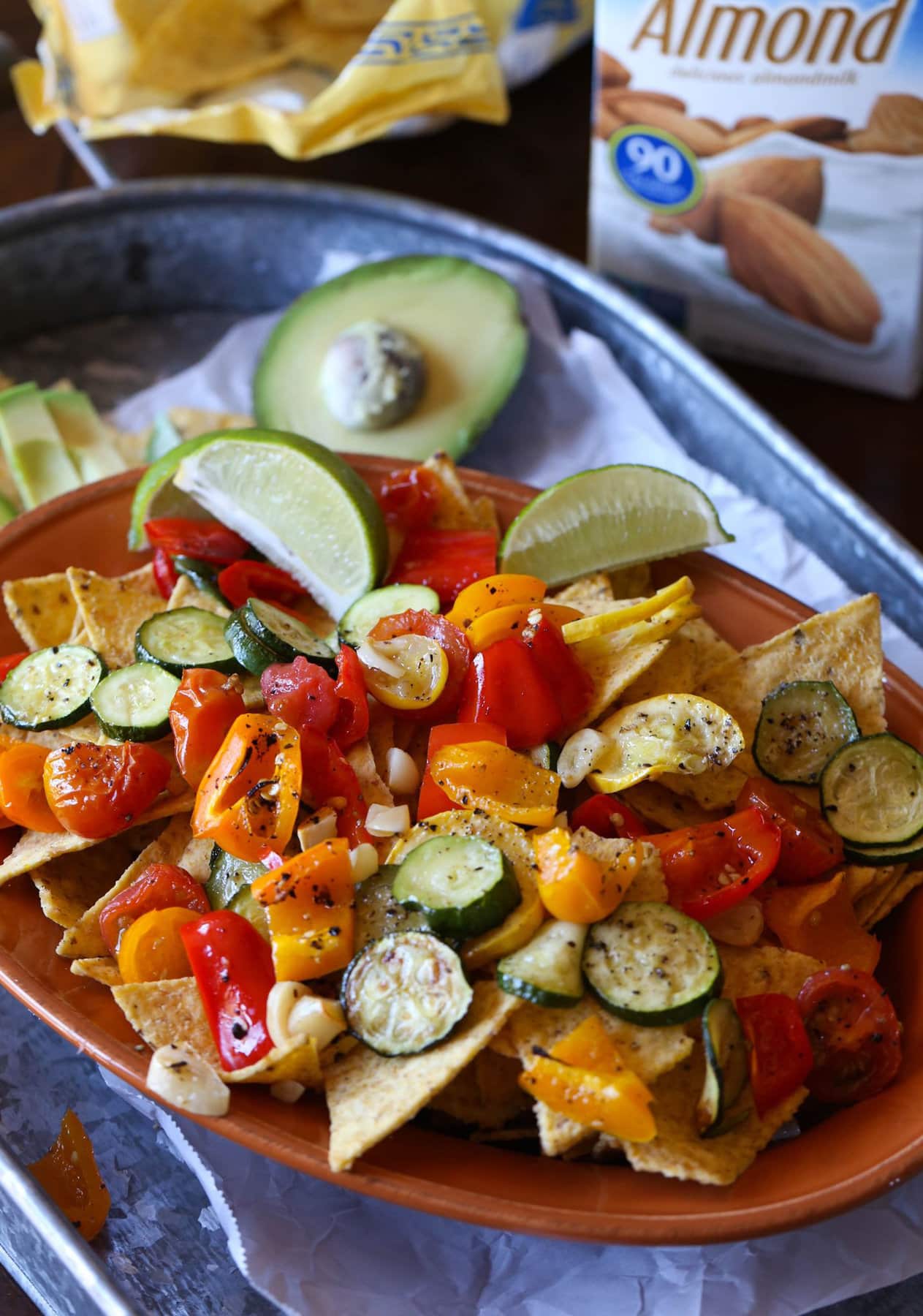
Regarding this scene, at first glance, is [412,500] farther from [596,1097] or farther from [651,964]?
[596,1097]

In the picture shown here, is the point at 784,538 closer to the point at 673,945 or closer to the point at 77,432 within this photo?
the point at 673,945

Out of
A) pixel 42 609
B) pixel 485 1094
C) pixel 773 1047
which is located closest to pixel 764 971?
pixel 773 1047

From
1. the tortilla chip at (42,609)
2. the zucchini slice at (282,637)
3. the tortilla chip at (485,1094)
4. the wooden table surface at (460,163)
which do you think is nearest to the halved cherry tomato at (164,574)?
the tortilla chip at (42,609)

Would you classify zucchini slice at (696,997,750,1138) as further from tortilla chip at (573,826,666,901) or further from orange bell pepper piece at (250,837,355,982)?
orange bell pepper piece at (250,837,355,982)

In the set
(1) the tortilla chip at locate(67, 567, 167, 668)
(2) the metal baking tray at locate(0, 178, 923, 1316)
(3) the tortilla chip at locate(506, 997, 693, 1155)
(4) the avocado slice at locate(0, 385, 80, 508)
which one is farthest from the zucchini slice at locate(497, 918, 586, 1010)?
(4) the avocado slice at locate(0, 385, 80, 508)

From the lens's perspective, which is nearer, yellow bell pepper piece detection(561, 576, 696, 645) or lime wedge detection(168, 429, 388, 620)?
yellow bell pepper piece detection(561, 576, 696, 645)

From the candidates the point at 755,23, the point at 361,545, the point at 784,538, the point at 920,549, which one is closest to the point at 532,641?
the point at 361,545

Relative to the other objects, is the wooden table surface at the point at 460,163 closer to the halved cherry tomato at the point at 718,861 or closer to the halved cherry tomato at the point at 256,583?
the halved cherry tomato at the point at 256,583
